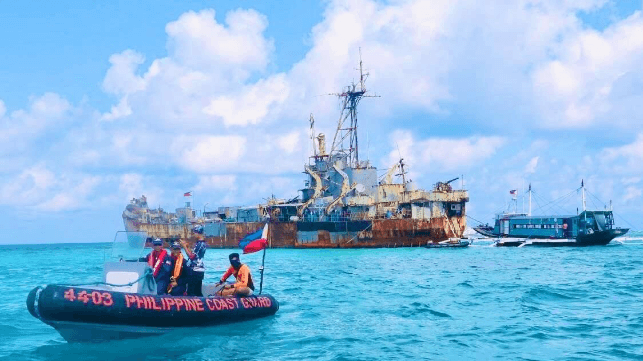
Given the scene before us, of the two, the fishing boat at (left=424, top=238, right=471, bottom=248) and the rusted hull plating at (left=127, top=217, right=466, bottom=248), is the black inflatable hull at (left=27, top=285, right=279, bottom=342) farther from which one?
the fishing boat at (left=424, top=238, right=471, bottom=248)

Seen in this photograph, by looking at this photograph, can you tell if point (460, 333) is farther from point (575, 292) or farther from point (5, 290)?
point (5, 290)

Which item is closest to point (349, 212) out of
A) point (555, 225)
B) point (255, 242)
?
point (555, 225)

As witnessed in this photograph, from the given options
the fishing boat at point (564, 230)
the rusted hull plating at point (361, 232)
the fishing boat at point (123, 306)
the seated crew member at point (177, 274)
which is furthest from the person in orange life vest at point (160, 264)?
the fishing boat at point (564, 230)

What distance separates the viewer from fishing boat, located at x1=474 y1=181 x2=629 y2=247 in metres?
67.2

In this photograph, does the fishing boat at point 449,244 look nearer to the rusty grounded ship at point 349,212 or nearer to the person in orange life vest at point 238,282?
the rusty grounded ship at point 349,212

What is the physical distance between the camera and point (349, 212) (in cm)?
7044

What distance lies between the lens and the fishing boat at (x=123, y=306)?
1347 cm

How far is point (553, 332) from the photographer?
645 inches

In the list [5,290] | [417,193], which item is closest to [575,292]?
[5,290]

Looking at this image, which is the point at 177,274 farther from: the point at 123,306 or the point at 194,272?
the point at 123,306

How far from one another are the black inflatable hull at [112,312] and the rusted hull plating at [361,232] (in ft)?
168

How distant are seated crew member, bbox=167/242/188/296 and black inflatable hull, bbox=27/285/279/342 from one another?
0.68 m

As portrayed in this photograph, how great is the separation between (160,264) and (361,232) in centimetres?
5391

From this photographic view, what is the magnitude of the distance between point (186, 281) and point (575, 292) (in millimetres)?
16405
